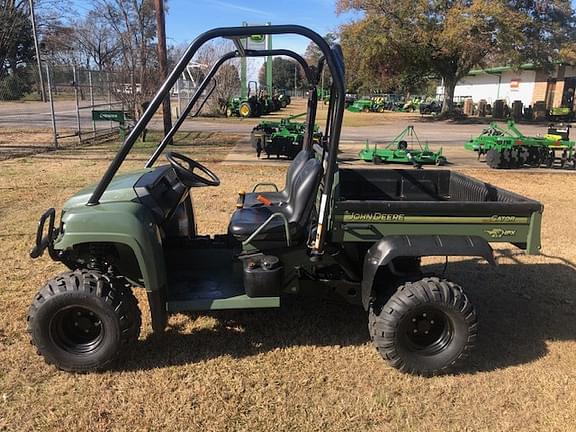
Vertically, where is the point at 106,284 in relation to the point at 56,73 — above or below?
below

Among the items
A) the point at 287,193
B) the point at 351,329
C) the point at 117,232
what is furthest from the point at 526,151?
the point at 117,232

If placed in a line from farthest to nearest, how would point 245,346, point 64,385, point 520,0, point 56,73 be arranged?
point 520,0 < point 56,73 < point 245,346 < point 64,385

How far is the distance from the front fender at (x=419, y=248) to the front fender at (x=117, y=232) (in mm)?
1263

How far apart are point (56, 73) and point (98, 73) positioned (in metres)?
4.71

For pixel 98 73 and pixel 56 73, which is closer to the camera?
pixel 98 73

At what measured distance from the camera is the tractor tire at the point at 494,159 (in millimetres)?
11695

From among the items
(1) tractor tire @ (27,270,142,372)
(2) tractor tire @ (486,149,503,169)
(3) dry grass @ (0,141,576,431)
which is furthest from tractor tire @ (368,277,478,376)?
(2) tractor tire @ (486,149,503,169)

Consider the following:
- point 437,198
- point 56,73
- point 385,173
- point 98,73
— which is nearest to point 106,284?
point 385,173

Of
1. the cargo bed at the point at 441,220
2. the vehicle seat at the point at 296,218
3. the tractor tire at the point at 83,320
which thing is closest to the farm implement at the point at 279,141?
the vehicle seat at the point at 296,218

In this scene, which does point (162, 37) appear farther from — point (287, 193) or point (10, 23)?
point (10, 23)

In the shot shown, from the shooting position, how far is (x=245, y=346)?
11.5 ft

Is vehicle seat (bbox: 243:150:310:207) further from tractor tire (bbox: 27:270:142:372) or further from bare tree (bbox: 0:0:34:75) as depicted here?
bare tree (bbox: 0:0:34:75)

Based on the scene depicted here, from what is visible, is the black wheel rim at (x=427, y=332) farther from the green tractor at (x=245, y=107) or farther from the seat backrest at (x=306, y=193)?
the green tractor at (x=245, y=107)

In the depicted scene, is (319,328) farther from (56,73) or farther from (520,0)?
(520,0)
